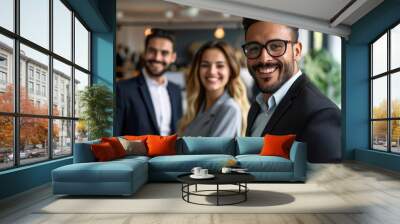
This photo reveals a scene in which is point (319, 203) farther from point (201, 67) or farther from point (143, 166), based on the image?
point (201, 67)

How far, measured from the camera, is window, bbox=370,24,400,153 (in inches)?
307

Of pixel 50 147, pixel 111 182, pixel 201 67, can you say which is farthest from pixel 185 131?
pixel 111 182

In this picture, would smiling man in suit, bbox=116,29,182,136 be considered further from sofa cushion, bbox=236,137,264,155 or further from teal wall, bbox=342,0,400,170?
teal wall, bbox=342,0,400,170

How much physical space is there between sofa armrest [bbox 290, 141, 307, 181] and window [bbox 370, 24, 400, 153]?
9.36 feet

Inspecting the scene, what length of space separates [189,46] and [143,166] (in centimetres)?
395

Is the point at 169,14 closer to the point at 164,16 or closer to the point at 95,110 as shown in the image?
the point at 164,16

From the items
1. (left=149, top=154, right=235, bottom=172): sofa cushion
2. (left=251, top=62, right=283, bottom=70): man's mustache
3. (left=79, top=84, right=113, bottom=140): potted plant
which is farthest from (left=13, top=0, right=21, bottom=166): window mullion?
(left=251, top=62, right=283, bottom=70): man's mustache

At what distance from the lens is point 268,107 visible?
8.14 m

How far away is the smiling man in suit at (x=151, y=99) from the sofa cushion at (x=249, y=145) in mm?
2198

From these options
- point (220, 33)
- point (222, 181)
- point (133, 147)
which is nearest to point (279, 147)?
point (222, 181)

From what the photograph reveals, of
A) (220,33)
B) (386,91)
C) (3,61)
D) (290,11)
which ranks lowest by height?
(386,91)

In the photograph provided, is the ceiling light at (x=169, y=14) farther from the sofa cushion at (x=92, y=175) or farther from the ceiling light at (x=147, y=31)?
the sofa cushion at (x=92, y=175)

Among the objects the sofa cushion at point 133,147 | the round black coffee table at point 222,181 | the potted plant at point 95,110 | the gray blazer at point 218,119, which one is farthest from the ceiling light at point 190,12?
the round black coffee table at point 222,181

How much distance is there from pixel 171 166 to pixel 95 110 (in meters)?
2.52
